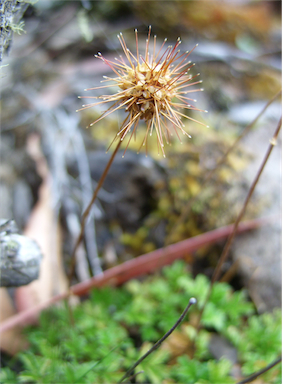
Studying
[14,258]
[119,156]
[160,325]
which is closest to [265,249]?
[160,325]

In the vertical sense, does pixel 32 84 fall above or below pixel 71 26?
below

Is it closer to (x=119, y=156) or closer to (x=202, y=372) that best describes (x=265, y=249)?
(x=202, y=372)

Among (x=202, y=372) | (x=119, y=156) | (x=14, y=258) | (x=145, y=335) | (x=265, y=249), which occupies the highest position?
(x=119, y=156)

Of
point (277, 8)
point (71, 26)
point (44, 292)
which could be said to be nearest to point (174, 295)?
point (44, 292)

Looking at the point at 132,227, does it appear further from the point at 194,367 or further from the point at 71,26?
the point at 71,26

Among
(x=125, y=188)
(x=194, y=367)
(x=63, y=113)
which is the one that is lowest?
(x=194, y=367)

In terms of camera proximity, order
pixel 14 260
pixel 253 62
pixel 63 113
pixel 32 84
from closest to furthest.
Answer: pixel 14 260, pixel 63 113, pixel 32 84, pixel 253 62

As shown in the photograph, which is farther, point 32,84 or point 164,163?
point 32,84

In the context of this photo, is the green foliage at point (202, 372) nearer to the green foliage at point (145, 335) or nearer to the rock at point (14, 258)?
the green foliage at point (145, 335)
